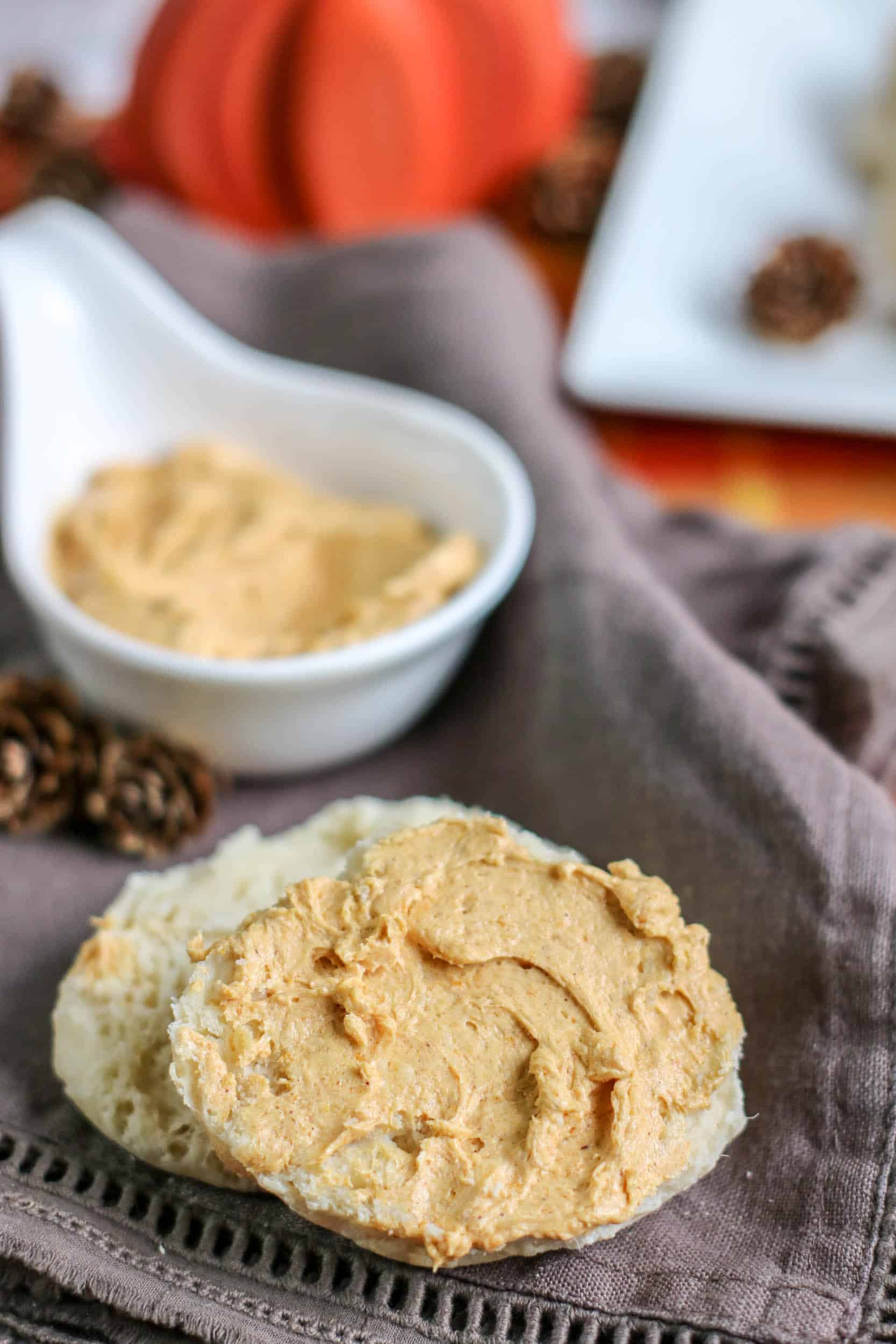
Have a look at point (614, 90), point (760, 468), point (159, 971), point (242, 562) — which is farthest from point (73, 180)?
point (159, 971)

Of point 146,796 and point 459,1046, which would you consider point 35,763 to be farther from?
point 459,1046

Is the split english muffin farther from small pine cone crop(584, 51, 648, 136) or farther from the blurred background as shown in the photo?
small pine cone crop(584, 51, 648, 136)

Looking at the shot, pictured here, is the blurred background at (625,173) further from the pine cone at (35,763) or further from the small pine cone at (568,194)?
the pine cone at (35,763)

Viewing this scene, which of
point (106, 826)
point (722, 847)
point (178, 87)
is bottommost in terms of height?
point (106, 826)

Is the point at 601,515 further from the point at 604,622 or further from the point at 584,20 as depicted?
the point at 584,20

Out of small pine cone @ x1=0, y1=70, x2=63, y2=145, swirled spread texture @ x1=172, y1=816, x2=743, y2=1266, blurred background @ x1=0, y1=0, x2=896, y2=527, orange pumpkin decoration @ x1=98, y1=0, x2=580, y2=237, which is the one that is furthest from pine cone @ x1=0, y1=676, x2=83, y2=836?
small pine cone @ x1=0, y1=70, x2=63, y2=145

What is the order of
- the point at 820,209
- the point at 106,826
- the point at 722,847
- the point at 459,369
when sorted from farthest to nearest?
the point at 820,209
the point at 459,369
the point at 106,826
the point at 722,847

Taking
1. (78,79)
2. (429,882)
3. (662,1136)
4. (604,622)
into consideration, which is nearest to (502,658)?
(604,622)
